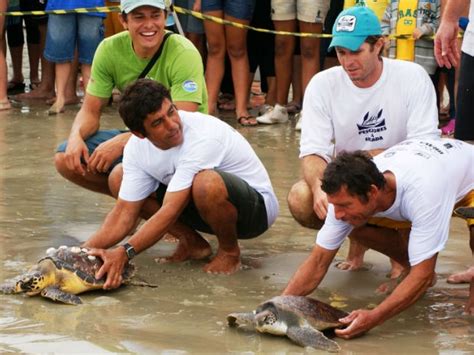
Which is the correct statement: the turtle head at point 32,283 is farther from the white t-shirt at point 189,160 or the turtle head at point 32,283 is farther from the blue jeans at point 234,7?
the blue jeans at point 234,7

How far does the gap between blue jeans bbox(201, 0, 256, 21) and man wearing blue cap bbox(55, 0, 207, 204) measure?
3.28 metres

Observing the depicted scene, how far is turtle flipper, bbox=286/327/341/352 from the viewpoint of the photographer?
4.25 m

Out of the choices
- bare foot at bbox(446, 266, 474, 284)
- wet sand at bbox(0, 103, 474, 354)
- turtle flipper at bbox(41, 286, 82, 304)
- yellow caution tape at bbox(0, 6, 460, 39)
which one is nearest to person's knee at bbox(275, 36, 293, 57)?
yellow caution tape at bbox(0, 6, 460, 39)

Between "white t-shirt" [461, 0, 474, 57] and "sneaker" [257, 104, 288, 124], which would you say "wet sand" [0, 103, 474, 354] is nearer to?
"white t-shirt" [461, 0, 474, 57]

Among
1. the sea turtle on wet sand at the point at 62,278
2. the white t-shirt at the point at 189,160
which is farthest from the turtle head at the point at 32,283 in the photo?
the white t-shirt at the point at 189,160

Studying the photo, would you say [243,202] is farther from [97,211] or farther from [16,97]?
[16,97]

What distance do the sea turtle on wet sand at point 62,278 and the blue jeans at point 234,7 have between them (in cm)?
457

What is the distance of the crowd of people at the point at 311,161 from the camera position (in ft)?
14.4

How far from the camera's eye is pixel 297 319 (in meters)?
4.30

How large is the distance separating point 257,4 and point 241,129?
3.70ft

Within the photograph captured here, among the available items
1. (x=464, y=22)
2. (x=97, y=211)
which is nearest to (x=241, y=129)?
(x=464, y=22)

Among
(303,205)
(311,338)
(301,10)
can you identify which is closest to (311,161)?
Result: (303,205)

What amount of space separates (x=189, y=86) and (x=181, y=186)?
837 millimetres

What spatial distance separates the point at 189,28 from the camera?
9836mm
